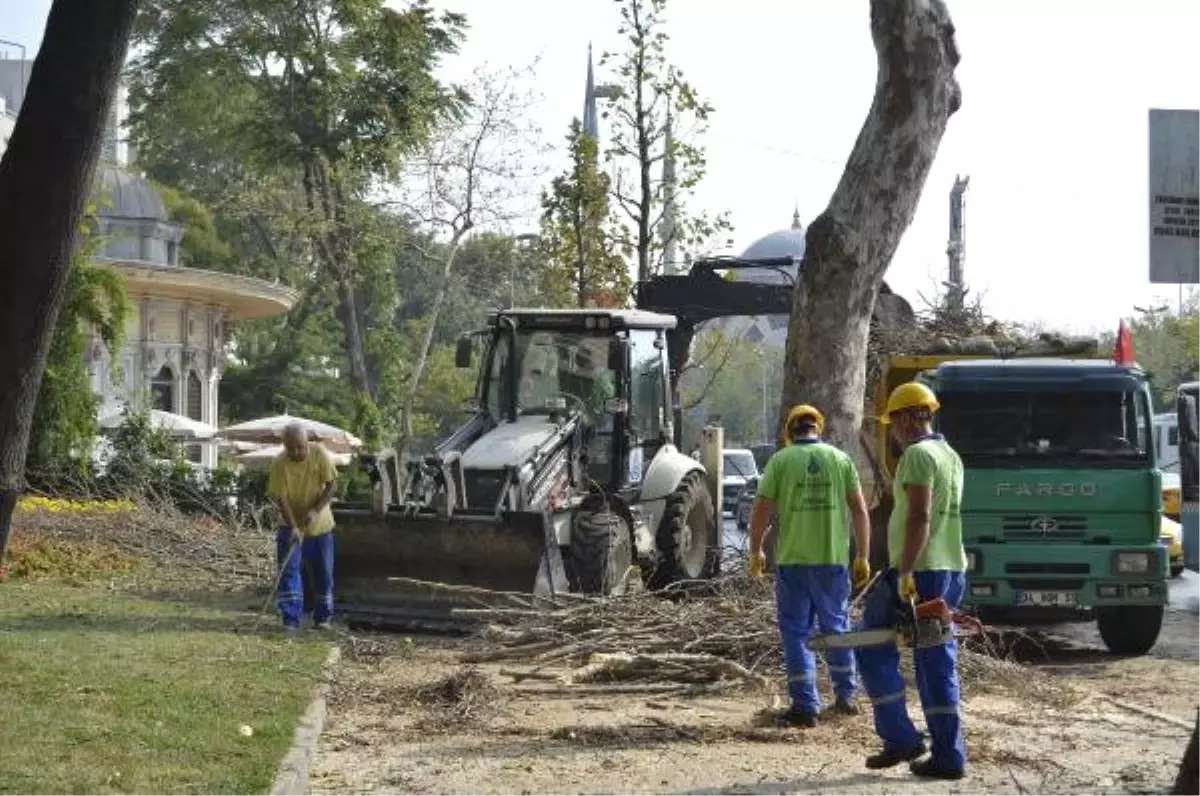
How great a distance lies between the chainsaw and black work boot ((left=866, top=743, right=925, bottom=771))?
0.52 m

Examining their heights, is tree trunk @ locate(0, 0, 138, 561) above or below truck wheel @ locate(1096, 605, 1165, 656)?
above

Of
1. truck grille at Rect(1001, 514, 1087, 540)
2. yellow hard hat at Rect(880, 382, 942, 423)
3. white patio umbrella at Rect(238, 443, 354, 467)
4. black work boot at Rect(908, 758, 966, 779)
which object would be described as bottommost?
black work boot at Rect(908, 758, 966, 779)

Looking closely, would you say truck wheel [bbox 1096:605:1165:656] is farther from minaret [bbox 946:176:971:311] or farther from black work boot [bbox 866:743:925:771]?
minaret [bbox 946:176:971:311]

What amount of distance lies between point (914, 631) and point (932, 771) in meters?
0.72

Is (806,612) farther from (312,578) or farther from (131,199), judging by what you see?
(131,199)

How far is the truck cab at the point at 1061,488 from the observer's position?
52.9 feet

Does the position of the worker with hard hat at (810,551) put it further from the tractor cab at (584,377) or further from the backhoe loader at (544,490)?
the tractor cab at (584,377)

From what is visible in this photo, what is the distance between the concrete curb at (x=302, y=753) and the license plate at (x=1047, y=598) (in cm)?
639

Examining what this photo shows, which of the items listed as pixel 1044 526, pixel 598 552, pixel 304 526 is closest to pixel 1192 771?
pixel 1044 526

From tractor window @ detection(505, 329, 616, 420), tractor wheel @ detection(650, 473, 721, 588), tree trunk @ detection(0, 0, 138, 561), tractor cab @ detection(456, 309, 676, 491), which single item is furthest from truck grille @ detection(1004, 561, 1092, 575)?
tree trunk @ detection(0, 0, 138, 561)

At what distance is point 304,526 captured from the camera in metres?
15.8

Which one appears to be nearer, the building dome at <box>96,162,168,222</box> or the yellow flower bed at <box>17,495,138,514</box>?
the yellow flower bed at <box>17,495,138,514</box>

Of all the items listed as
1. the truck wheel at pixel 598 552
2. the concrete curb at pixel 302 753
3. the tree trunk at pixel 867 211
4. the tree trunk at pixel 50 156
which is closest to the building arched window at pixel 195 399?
the tree trunk at pixel 867 211

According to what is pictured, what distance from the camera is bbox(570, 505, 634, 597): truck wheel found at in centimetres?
1639
